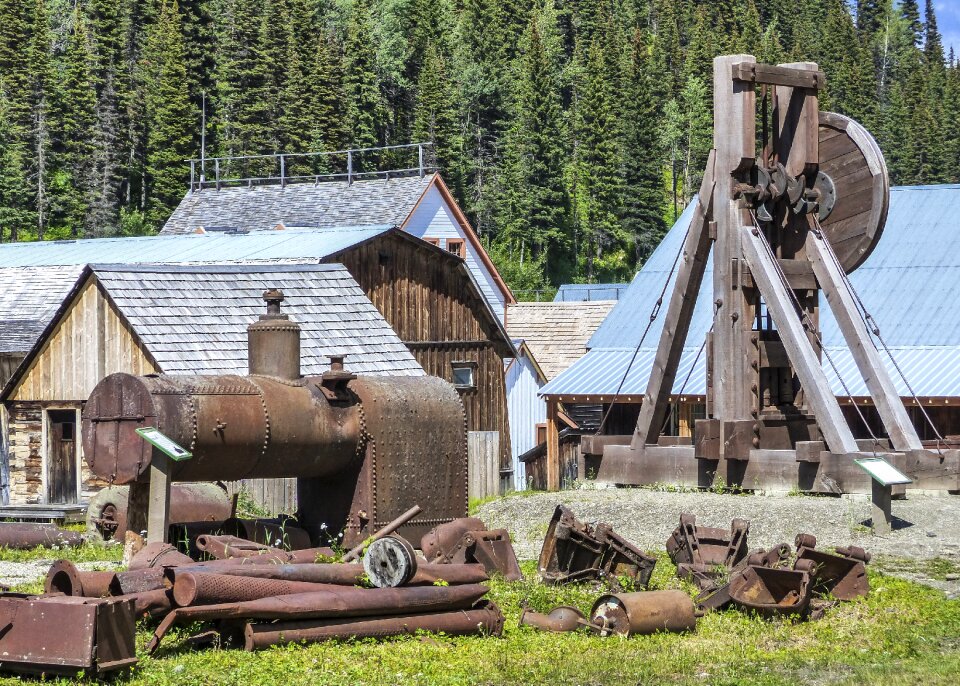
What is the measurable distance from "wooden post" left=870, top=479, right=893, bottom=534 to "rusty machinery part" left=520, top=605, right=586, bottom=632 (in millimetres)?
3351

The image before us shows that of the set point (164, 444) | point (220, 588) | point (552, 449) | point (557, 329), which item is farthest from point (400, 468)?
point (557, 329)

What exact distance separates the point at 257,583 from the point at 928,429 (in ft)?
58.6

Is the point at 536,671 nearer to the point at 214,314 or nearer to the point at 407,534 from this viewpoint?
the point at 407,534

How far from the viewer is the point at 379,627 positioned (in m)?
10.6

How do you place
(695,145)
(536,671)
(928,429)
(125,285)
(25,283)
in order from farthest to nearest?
1. (695,145)
2. (25,283)
3. (928,429)
4. (125,285)
5. (536,671)

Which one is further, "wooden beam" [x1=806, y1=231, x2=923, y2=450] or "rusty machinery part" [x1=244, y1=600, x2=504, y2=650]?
"wooden beam" [x1=806, y1=231, x2=923, y2=450]

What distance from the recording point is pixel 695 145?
10312 cm

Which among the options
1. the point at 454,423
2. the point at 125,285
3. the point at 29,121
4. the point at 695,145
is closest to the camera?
the point at 454,423

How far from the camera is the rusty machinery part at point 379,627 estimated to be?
10.1m

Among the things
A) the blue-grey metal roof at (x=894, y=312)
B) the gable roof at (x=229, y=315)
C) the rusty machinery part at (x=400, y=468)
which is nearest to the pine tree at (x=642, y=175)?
the blue-grey metal roof at (x=894, y=312)

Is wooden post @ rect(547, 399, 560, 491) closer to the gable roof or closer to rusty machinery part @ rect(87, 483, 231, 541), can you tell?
the gable roof

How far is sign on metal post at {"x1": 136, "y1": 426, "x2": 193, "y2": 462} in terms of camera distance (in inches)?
489

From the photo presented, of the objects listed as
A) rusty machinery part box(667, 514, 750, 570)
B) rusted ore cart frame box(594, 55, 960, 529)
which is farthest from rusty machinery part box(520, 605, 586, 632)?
rusted ore cart frame box(594, 55, 960, 529)

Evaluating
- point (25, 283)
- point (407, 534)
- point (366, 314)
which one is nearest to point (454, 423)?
point (407, 534)
